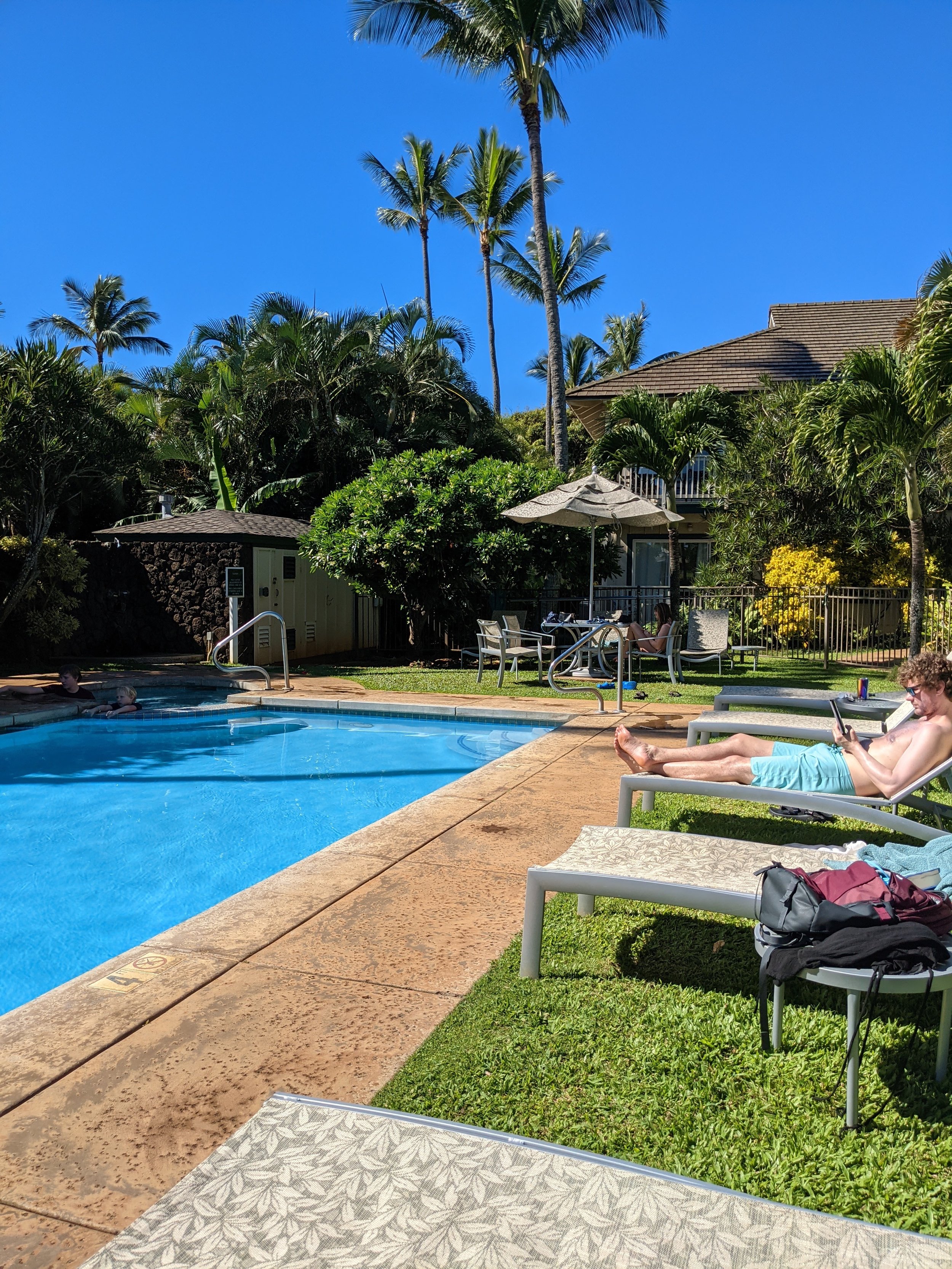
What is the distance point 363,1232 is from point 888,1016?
Result: 2.08 meters

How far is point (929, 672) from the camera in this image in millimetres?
4055

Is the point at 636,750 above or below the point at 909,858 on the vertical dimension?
above

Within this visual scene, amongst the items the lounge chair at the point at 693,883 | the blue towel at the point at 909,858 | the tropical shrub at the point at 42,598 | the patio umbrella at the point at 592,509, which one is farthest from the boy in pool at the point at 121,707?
the blue towel at the point at 909,858

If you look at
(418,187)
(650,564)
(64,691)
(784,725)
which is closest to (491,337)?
(418,187)

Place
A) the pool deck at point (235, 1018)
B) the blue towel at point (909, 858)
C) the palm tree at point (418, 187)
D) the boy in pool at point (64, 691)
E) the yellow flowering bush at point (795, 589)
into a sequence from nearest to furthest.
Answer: the pool deck at point (235, 1018)
the blue towel at point (909, 858)
the boy in pool at point (64, 691)
the yellow flowering bush at point (795, 589)
the palm tree at point (418, 187)

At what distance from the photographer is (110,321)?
4400 centimetres

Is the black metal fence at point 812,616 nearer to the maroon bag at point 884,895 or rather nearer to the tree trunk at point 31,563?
the tree trunk at point 31,563

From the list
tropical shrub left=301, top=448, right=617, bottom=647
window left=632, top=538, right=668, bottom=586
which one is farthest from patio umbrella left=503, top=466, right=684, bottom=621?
window left=632, top=538, right=668, bottom=586

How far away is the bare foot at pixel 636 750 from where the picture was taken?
461 cm

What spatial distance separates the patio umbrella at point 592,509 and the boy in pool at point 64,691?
6.02 meters

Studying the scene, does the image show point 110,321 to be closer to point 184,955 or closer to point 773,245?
point 773,245

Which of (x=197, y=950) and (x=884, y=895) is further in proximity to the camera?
(x=197, y=950)

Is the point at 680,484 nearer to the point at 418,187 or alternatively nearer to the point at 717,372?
the point at 717,372

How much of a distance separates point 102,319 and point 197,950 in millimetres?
46528
